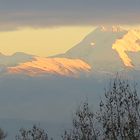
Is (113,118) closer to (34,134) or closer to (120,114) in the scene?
(120,114)

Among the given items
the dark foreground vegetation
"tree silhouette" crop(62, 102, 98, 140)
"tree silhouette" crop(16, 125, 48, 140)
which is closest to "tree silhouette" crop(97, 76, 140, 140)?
the dark foreground vegetation

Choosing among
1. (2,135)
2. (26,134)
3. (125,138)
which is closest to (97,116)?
(125,138)

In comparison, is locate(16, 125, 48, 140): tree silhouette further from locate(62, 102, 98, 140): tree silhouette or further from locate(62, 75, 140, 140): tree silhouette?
locate(62, 75, 140, 140): tree silhouette

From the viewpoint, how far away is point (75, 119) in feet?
125

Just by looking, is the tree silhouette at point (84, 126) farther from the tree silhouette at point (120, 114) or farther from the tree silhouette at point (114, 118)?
the tree silhouette at point (120, 114)

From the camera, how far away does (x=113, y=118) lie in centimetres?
3541

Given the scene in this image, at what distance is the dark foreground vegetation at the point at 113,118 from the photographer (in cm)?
3444

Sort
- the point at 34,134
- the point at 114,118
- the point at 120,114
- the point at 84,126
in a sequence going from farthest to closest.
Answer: the point at 34,134, the point at 84,126, the point at 120,114, the point at 114,118

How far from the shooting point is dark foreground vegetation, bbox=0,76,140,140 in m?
34.4

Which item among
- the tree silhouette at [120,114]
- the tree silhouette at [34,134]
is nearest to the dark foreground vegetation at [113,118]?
the tree silhouette at [120,114]

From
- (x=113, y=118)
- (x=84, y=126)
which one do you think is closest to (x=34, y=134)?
(x=84, y=126)

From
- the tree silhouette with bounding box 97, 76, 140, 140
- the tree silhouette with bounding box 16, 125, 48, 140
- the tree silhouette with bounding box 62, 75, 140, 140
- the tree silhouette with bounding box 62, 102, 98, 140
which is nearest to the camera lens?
the tree silhouette with bounding box 97, 76, 140, 140

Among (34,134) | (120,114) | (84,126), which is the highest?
(34,134)

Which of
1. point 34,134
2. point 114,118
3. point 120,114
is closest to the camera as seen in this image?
point 114,118
